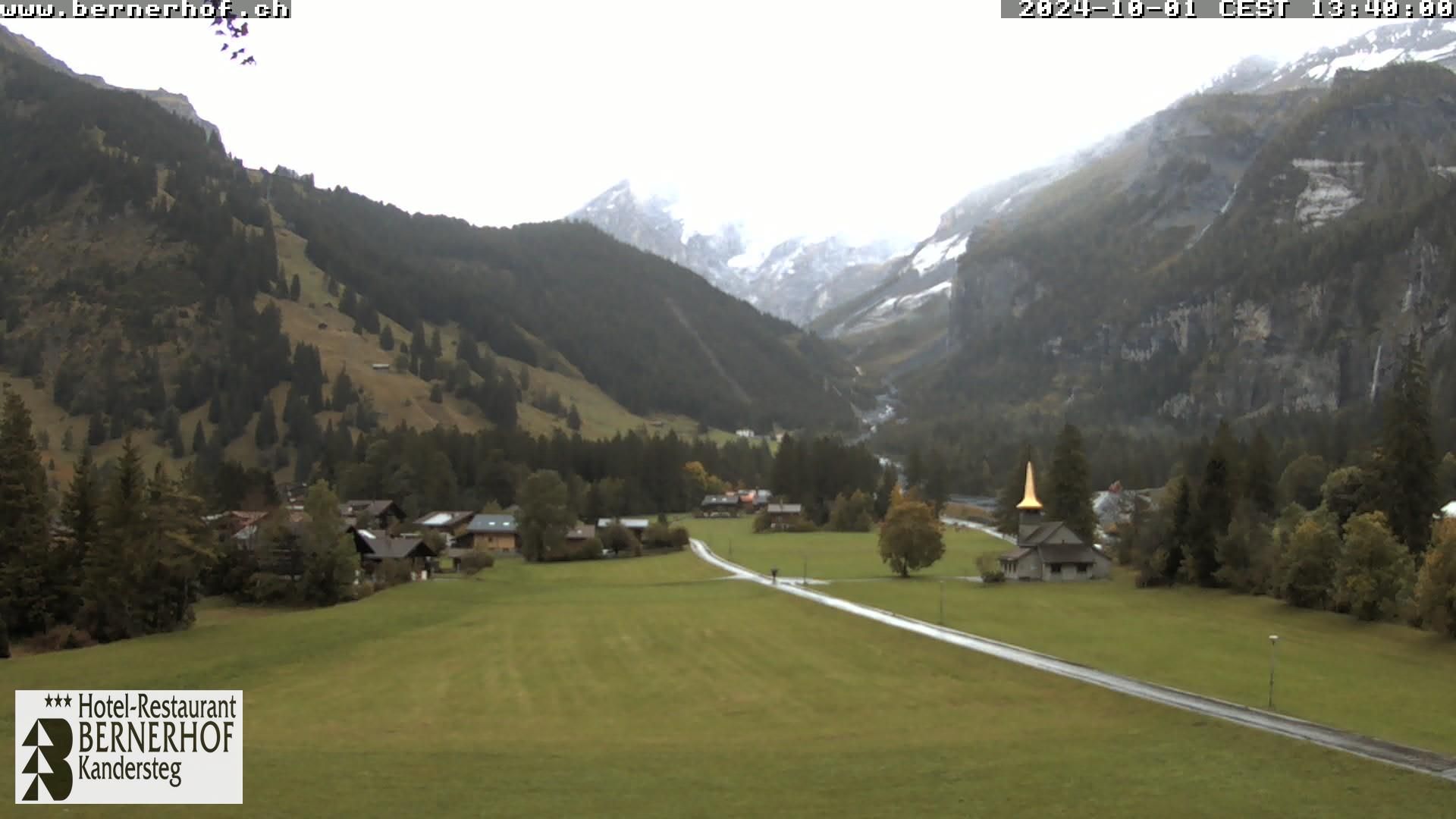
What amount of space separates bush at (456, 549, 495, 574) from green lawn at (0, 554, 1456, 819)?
31490 mm

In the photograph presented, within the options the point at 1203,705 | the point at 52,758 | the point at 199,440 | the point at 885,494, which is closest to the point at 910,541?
the point at 1203,705

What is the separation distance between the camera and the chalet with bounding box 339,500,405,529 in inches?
4983

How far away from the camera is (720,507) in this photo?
185875mm

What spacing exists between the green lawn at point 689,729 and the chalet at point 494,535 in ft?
202

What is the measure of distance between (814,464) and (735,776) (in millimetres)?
140682

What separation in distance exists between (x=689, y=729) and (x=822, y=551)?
84906mm

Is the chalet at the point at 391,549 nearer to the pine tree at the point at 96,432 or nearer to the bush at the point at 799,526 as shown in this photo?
the bush at the point at 799,526

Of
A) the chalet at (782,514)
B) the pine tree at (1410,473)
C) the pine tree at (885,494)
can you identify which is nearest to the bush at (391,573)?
the chalet at (782,514)

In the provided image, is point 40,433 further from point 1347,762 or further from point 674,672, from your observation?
point 1347,762

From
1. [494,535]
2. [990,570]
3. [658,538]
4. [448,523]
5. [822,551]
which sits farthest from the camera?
[448,523]

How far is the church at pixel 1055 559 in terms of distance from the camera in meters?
99.6

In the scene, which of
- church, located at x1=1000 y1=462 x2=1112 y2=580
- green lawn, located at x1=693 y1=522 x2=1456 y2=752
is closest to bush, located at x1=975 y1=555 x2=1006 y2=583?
church, located at x1=1000 y1=462 x2=1112 y2=580

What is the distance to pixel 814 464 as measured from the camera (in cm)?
17375

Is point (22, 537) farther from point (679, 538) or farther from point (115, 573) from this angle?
point (679, 538)
